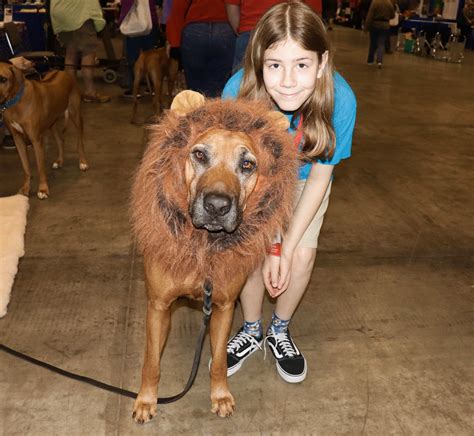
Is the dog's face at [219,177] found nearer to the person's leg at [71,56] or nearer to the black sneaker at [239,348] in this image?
the black sneaker at [239,348]

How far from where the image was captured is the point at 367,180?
198 inches

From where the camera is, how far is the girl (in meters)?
1.94

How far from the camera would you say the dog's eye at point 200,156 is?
157cm

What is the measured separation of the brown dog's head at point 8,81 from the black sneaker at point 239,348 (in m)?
2.72

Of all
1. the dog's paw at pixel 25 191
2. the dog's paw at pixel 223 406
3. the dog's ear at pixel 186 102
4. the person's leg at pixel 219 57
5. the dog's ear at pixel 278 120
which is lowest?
the dog's paw at pixel 25 191

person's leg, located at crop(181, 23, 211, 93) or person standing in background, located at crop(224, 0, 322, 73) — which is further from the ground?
person standing in background, located at crop(224, 0, 322, 73)

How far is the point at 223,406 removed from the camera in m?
2.20

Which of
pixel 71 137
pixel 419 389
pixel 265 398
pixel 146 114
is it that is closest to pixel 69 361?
pixel 265 398

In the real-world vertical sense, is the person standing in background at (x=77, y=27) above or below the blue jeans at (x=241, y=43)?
below

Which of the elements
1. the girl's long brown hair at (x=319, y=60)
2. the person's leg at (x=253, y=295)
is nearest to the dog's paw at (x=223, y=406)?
the person's leg at (x=253, y=295)

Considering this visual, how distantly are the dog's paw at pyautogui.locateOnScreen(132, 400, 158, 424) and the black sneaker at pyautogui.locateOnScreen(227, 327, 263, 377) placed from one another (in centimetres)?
44

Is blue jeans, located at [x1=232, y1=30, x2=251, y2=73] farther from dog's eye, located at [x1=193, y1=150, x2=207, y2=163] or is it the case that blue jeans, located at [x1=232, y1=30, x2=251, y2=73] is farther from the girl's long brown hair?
dog's eye, located at [x1=193, y1=150, x2=207, y2=163]

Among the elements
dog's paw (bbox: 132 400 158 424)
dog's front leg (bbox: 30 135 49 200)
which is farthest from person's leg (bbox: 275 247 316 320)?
dog's front leg (bbox: 30 135 49 200)

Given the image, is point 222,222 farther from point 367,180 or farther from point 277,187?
point 367,180
